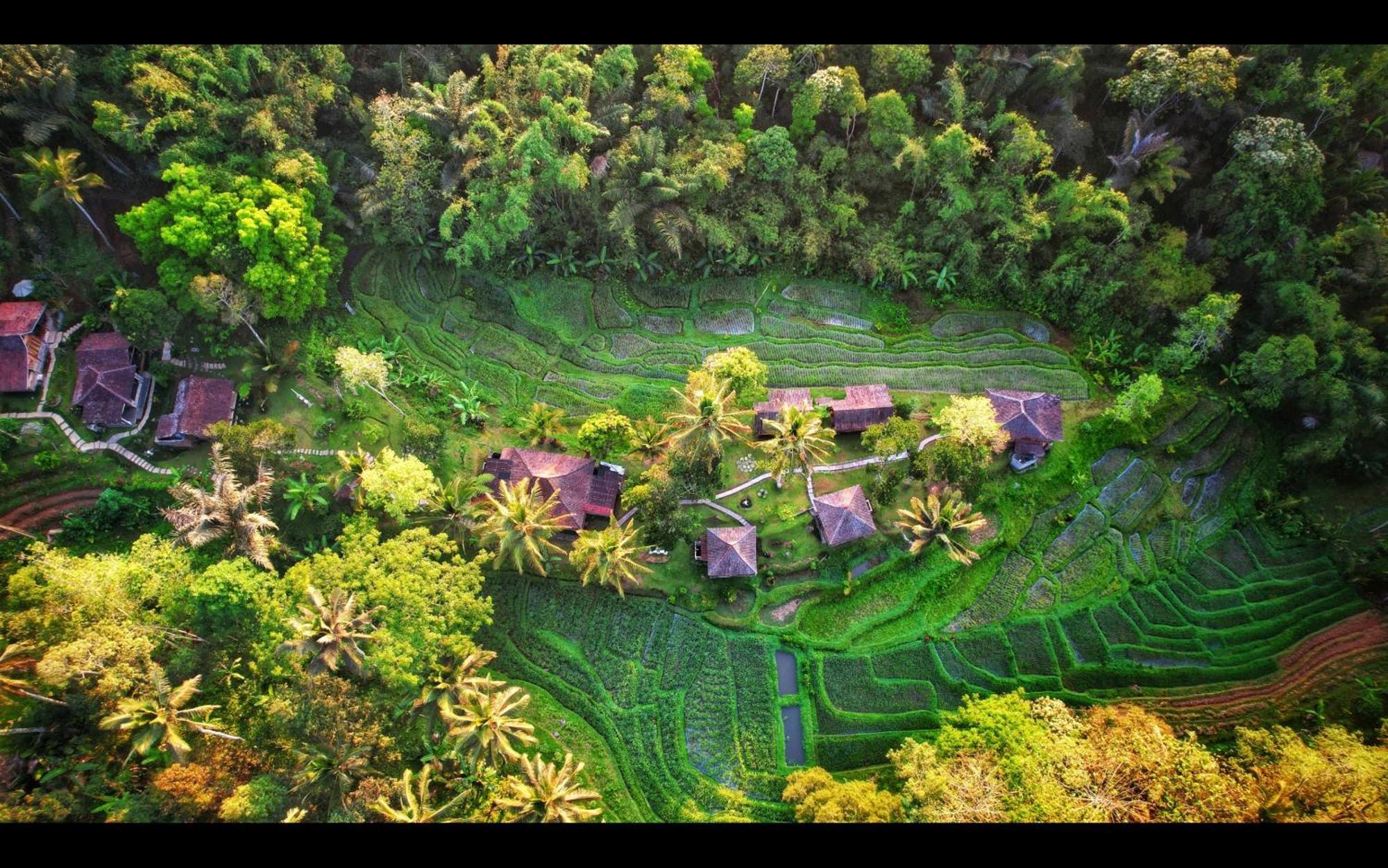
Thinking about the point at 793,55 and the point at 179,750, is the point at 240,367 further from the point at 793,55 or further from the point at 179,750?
the point at 793,55

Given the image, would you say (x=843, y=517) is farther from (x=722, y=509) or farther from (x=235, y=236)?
(x=235, y=236)

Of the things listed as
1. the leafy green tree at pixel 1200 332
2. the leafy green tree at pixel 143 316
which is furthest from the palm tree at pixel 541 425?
the leafy green tree at pixel 1200 332

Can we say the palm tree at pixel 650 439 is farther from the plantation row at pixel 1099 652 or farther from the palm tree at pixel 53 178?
the palm tree at pixel 53 178

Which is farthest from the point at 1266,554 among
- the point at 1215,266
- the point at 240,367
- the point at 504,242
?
the point at 240,367

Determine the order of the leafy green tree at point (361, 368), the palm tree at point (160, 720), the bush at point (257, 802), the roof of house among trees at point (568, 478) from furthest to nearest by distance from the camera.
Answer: the roof of house among trees at point (568, 478), the leafy green tree at point (361, 368), the palm tree at point (160, 720), the bush at point (257, 802)

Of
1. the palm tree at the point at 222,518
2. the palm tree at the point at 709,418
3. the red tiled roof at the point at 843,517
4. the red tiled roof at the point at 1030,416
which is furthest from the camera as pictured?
the red tiled roof at the point at 1030,416

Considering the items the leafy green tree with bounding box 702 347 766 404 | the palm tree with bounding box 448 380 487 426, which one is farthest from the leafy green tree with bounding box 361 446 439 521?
the leafy green tree with bounding box 702 347 766 404
